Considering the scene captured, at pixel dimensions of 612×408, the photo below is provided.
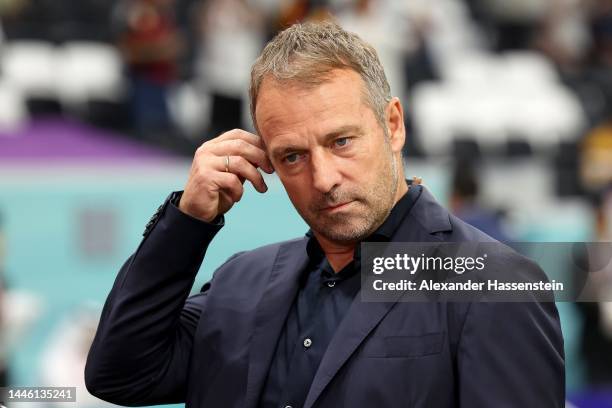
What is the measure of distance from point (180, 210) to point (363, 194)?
1.21 ft

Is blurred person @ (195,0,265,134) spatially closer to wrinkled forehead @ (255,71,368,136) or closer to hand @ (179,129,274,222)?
hand @ (179,129,274,222)

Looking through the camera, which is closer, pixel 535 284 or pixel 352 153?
pixel 535 284

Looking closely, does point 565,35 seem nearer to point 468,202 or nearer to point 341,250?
point 468,202

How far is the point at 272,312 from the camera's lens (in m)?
2.23

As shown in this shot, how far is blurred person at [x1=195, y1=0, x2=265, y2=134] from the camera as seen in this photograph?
8055mm

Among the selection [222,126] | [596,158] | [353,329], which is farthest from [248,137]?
[596,158]

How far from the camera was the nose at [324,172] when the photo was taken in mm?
2070

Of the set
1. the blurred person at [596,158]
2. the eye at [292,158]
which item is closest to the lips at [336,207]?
the eye at [292,158]

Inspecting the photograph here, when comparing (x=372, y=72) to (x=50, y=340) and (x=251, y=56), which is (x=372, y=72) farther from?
(x=251, y=56)

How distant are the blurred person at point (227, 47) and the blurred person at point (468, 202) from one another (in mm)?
2426

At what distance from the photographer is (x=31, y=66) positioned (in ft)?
27.3

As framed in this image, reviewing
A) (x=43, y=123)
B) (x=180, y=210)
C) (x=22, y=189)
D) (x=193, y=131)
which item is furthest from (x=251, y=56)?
(x=180, y=210)

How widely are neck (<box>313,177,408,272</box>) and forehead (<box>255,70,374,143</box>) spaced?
0.56ft

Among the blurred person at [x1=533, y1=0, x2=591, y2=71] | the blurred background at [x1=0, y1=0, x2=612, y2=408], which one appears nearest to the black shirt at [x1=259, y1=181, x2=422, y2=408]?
the blurred background at [x1=0, y1=0, x2=612, y2=408]
